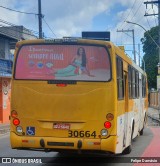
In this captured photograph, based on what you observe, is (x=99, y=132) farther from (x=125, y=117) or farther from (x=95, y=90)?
(x=125, y=117)

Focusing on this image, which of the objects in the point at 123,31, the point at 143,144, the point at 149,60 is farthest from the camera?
the point at 149,60

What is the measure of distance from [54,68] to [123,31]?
5756cm

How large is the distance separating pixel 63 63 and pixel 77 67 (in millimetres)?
336

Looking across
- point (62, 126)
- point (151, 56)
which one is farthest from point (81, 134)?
point (151, 56)

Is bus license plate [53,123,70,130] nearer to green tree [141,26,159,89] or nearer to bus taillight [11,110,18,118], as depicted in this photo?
bus taillight [11,110,18,118]

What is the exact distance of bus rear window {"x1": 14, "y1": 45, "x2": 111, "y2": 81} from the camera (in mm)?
9547

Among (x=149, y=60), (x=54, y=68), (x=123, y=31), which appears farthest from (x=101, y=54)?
(x=149, y=60)

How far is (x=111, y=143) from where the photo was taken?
9172 mm

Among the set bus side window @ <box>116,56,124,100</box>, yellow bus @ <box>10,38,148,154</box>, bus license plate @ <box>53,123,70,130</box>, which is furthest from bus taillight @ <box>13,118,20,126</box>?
bus side window @ <box>116,56,124,100</box>

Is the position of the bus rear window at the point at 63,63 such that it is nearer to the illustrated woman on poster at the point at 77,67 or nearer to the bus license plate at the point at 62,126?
the illustrated woman on poster at the point at 77,67

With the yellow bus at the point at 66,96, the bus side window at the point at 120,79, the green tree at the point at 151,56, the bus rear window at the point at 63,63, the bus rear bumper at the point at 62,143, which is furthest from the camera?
the green tree at the point at 151,56

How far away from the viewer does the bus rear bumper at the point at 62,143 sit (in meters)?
A: 9.16

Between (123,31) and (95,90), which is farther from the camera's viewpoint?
(123,31)

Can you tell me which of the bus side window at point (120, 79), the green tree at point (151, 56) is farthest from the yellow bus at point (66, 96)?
the green tree at point (151, 56)
